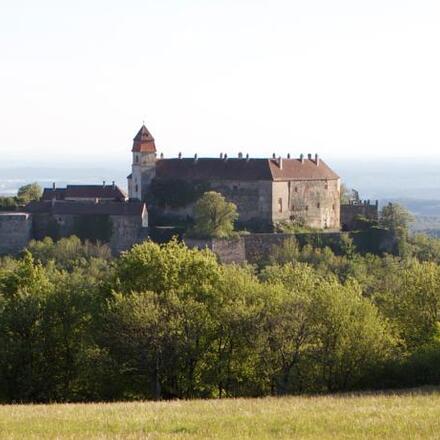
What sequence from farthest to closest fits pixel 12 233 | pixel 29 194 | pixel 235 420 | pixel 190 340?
1. pixel 29 194
2. pixel 12 233
3. pixel 190 340
4. pixel 235 420

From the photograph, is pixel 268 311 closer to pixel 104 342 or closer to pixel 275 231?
pixel 104 342

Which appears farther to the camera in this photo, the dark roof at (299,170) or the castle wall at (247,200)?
the dark roof at (299,170)

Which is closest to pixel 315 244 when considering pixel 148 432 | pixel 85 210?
pixel 85 210

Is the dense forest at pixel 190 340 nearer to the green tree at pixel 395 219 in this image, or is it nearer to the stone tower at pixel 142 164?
the green tree at pixel 395 219

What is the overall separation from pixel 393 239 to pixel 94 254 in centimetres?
2300

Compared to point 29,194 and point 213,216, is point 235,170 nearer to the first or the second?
→ point 213,216

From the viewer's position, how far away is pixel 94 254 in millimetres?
75312

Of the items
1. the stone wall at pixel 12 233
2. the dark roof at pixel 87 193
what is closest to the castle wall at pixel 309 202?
the dark roof at pixel 87 193

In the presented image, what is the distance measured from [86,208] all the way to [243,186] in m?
12.3

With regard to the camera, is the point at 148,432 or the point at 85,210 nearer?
the point at 148,432


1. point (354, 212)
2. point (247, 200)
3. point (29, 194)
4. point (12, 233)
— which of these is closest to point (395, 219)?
point (354, 212)

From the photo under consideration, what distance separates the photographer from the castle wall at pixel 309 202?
268ft

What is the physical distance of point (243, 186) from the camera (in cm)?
8169

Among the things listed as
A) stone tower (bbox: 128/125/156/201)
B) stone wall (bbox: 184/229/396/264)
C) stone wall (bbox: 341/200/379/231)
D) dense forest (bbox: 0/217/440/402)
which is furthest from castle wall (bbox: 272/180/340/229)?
dense forest (bbox: 0/217/440/402)
